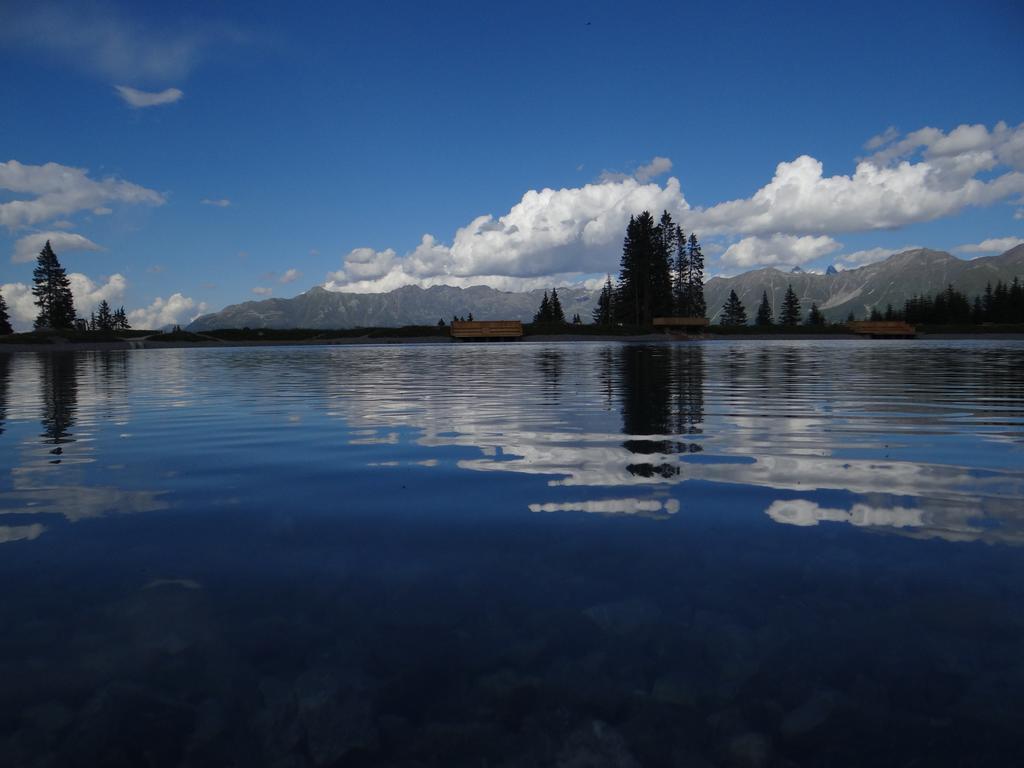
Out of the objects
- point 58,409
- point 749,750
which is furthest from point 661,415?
point 58,409

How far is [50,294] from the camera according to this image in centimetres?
12031

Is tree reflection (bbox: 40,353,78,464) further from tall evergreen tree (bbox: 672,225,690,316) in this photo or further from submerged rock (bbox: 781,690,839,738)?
tall evergreen tree (bbox: 672,225,690,316)

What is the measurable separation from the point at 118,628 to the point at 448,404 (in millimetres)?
12922

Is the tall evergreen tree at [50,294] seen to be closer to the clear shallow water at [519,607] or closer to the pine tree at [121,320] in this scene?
the pine tree at [121,320]

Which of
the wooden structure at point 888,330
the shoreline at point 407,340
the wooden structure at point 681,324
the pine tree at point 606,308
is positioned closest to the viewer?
the shoreline at point 407,340

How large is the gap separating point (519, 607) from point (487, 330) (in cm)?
9057

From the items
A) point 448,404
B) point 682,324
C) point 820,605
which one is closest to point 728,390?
point 448,404

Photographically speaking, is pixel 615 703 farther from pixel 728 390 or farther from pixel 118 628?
pixel 728 390

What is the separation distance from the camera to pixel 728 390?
19719mm

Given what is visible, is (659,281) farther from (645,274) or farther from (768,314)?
(768,314)

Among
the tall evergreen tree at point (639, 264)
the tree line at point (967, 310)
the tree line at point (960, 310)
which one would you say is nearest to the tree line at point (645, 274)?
the tall evergreen tree at point (639, 264)

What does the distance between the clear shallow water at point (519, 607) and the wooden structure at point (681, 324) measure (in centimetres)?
9549

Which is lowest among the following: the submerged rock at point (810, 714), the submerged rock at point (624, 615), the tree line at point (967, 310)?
the submerged rock at point (810, 714)

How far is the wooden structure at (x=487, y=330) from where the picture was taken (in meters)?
93.9
